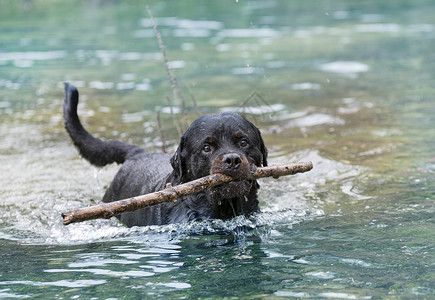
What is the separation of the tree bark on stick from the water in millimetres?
523

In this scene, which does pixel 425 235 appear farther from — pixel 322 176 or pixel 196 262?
pixel 322 176

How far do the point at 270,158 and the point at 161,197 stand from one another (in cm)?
445

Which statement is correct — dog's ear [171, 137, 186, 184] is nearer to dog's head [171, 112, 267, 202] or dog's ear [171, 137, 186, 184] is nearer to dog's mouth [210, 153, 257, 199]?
dog's head [171, 112, 267, 202]

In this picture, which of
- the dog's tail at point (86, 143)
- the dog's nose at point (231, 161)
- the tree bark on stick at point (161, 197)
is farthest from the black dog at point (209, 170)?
the dog's tail at point (86, 143)

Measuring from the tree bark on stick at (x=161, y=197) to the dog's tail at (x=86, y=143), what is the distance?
2653 mm

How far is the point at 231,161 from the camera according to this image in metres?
5.73

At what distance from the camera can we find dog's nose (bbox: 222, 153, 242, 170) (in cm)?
573

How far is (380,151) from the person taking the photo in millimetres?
9727

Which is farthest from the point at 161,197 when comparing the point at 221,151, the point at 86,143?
the point at 86,143

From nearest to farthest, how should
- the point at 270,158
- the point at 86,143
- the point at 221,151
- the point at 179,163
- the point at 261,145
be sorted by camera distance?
the point at 221,151 < the point at 179,163 < the point at 261,145 < the point at 86,143 < the point at 270,158

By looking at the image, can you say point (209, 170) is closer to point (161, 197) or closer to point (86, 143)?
point (161, 197)

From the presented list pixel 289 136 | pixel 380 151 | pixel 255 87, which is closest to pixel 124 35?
pixel 255 87

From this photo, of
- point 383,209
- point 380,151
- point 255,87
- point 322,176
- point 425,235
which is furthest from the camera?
point 255,87

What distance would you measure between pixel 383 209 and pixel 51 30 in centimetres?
2162
